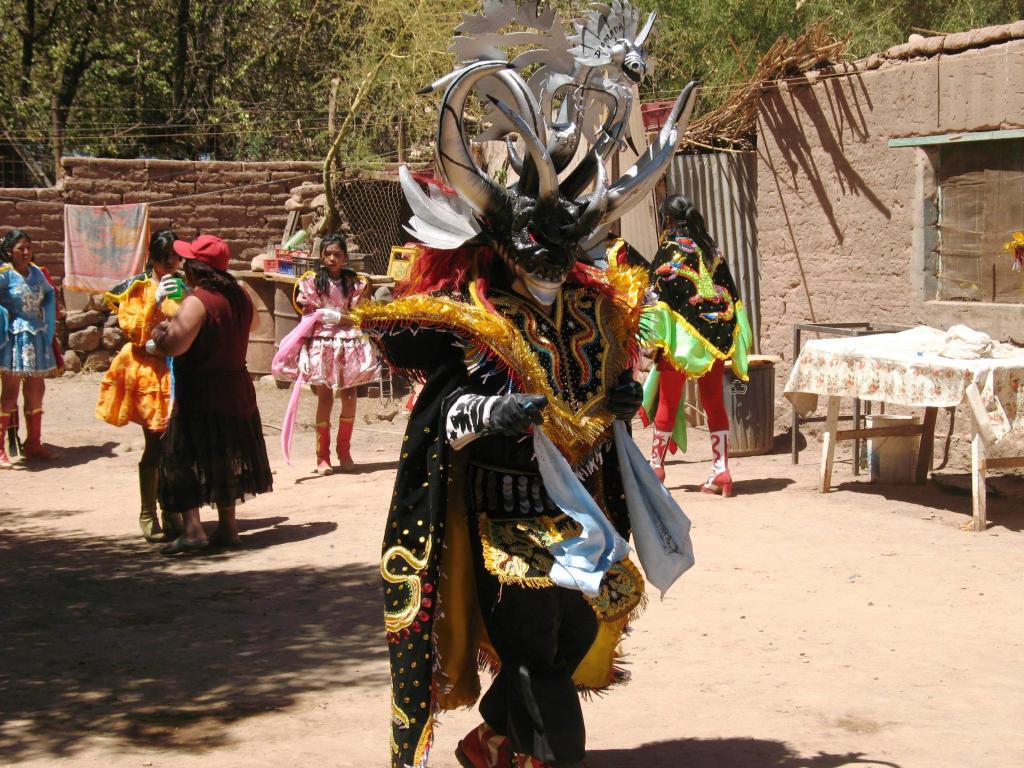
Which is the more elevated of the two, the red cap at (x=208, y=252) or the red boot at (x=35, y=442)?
the red cap at (x=208, y=252)

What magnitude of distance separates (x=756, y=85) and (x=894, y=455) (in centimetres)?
362

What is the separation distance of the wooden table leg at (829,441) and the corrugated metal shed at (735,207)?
2802mm

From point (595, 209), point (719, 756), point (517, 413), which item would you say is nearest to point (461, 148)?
point (595, 209)

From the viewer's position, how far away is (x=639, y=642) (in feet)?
18.8

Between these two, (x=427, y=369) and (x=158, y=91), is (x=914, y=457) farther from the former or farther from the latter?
(x=158, y=91)

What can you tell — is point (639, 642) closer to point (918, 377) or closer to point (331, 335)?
point (918, 377)

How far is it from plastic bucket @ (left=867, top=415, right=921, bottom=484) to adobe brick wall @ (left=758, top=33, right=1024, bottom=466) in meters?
0.56

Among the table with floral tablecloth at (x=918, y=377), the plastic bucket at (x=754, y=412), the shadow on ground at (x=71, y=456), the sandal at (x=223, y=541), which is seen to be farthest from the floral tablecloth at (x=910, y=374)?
the shadow on ground at (x=71, y=456)

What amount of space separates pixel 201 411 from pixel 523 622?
4337 millimetres

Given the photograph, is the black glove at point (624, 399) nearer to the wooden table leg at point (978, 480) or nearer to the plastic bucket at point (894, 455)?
the wooden table leg at point (978, 480)

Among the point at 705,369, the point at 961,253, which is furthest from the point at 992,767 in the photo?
the point at 961,253

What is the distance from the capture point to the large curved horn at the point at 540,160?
382cm

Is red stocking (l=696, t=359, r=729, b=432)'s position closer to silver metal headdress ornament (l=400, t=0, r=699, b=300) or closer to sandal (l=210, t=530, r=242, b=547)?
sandal (l=210, t=530, r=242, b=547)

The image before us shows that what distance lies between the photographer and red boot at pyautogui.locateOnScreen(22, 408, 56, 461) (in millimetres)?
11289
